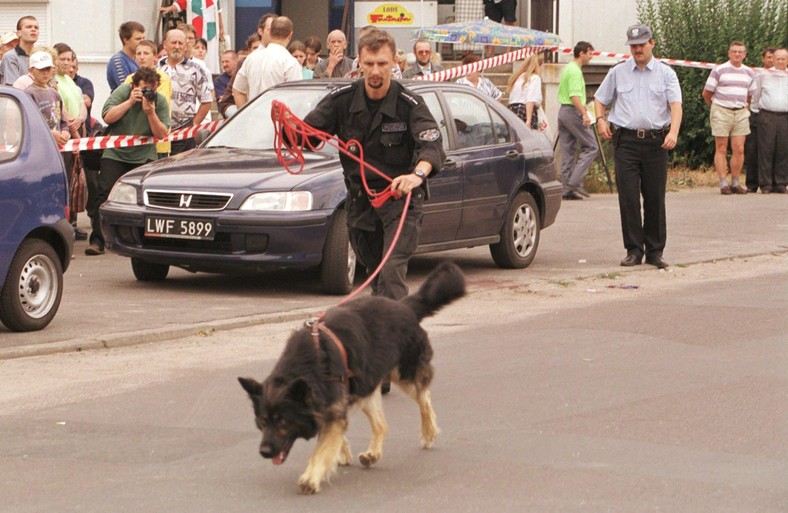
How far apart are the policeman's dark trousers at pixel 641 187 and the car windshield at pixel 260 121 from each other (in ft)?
10.0

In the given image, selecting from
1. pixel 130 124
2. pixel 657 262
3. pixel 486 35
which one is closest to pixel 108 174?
pixel 130 124

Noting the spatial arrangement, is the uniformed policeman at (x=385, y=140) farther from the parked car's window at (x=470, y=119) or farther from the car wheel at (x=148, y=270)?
the parked car's window at (x=470, y=119)

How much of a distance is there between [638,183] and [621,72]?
107cm

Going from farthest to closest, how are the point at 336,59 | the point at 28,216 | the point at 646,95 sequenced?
the point at 336,59 → the point at 646,95 → the point at 28,216

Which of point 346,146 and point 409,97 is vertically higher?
point 409,97

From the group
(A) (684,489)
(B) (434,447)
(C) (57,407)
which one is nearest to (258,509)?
(B) (434,447)

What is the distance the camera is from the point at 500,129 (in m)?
13.2

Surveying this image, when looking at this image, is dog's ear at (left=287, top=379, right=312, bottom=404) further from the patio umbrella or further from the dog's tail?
the patio umbrella

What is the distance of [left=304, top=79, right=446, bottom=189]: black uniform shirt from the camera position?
7.36 m

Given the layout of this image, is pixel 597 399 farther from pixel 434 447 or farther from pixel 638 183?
pixel 638 183

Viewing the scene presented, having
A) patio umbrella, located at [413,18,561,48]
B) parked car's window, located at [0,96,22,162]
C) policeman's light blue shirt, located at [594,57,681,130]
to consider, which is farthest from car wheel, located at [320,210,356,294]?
patio umbrella, located at [413,18,561,48]

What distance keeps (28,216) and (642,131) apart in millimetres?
6112

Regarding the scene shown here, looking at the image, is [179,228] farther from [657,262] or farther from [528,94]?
[528,94]

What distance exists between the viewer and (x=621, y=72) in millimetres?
13242
